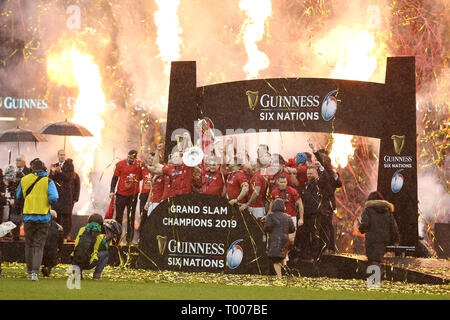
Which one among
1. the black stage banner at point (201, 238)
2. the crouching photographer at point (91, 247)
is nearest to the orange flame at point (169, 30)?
the black stage banner at point (201, 238)

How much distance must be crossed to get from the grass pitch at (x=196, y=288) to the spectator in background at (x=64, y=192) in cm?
291

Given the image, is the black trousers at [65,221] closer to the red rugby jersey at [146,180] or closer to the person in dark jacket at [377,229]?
the red rugby jersey at [146,180]

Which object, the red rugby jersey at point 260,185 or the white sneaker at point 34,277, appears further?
the red rugby jersey at point 260,185

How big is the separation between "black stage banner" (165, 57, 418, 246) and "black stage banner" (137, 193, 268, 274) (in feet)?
8.04

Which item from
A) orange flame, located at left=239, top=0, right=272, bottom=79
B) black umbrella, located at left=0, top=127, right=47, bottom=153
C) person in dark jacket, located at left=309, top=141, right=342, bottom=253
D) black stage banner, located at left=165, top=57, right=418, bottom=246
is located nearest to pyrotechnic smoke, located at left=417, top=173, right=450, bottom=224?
orange flame, located at left=239, top=0, right=272, bottom=79

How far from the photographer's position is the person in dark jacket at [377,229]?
523 inches

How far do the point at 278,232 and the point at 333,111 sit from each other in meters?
3.78

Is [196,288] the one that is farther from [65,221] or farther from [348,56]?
[348,56]

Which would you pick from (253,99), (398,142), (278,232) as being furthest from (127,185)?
(398,142)

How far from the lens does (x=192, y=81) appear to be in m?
16.5

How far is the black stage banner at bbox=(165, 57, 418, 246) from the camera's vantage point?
52.7 ft

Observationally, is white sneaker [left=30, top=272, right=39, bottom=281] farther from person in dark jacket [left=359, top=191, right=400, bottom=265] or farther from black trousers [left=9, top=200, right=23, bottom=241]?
person in dark jacket [left=359, top=191, right=400, bottom=265]
